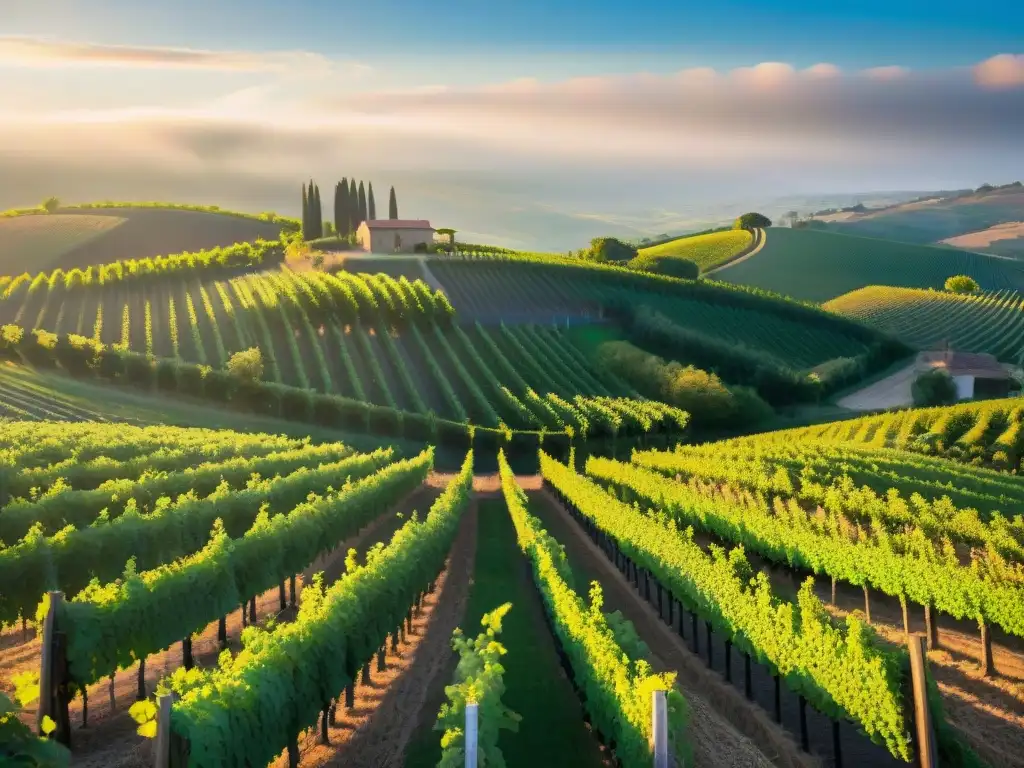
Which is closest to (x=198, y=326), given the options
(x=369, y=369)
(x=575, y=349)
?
(x=369, y=369)

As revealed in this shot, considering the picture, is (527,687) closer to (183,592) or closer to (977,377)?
(183,592)

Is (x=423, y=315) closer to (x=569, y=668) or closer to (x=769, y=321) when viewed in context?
(x=769, y=321)

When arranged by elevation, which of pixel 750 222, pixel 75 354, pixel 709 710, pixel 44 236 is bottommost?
pixel 709 710

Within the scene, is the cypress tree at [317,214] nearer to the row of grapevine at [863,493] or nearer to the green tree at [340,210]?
the green tree at [340,210]

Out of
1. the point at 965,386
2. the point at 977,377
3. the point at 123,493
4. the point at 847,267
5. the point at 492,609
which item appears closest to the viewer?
the point at 492,609

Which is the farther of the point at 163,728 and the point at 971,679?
the point at 971,679

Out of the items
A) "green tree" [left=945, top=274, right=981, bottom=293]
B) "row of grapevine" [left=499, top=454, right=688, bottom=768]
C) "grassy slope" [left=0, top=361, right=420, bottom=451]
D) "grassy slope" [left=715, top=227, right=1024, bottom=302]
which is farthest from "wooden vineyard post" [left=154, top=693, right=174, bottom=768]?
"green tree" [left=945, top=274, right=981, bottom=293]

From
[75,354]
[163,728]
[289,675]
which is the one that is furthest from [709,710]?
[75,354]
